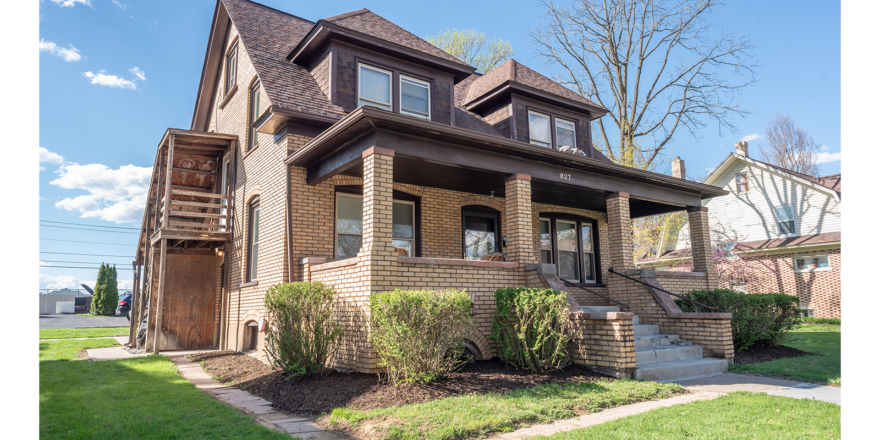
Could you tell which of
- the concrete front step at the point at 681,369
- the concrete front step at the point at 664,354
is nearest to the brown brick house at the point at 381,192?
the concrete front step at the point at 681,369

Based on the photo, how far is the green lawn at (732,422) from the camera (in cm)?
465

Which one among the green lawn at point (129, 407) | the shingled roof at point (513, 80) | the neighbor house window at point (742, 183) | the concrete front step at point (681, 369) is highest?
the shingled roof at point (513, 80)

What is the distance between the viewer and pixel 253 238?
11.5m

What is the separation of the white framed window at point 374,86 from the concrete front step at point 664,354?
23.1ft

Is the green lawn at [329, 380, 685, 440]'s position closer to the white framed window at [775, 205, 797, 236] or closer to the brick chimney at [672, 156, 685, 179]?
the white framed window at [775, 205, 797, 236]

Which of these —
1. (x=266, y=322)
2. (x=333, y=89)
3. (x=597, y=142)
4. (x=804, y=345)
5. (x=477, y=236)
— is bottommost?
(x=804, y=345)

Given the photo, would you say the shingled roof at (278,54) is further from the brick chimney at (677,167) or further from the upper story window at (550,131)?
Answer: the brick chimney at (677,167)

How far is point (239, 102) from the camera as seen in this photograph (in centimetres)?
1292

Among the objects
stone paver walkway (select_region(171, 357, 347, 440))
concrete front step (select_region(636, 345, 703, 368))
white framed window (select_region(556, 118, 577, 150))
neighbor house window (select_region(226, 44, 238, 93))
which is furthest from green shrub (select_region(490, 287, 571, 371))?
neighbor house window (select_region(226, 44, 238, 93))

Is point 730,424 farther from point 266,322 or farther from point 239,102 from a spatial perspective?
point 239,102

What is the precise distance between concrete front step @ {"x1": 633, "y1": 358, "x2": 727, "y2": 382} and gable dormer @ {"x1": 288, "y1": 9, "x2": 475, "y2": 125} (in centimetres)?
679

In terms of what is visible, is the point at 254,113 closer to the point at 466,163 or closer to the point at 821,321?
the point at 466,163
